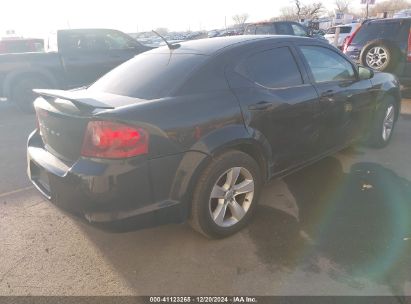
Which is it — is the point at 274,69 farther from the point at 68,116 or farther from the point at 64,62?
the point at 64,62

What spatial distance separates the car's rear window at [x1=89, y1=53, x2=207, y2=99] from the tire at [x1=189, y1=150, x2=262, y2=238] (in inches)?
28.1

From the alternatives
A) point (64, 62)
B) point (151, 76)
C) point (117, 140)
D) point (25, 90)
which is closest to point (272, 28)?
point (64, 62)

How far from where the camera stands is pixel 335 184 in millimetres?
3854

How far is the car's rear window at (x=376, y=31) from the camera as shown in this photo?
8.16 meters

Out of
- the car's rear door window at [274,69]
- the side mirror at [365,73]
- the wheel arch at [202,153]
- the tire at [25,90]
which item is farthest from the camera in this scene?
the tire at [25,90]

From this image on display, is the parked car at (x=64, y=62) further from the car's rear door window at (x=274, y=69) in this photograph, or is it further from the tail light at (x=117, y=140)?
the tail light at (x=117, y=140)

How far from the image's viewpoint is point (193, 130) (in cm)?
257

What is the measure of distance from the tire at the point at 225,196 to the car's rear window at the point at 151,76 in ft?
2.34

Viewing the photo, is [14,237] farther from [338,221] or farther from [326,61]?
[326,61]

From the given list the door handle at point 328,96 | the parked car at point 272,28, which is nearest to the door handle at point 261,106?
the door handle at point 328,96

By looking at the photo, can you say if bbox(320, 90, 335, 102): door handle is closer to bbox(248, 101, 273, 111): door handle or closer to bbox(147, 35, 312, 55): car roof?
bbox(147, 35, 312, 55): car roof

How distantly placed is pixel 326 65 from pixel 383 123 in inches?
60.8

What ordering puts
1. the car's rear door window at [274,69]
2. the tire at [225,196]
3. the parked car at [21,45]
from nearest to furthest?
the tire at [225,196] → the car's rear door window at [274,69] → the parked car at [21,45]

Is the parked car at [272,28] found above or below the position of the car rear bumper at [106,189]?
above
